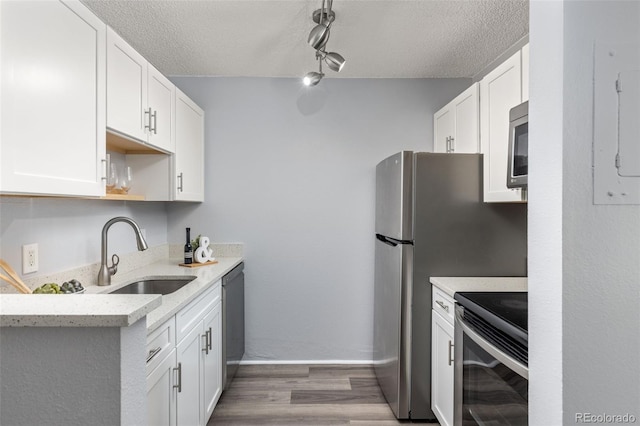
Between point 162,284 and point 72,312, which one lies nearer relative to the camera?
point 72,312

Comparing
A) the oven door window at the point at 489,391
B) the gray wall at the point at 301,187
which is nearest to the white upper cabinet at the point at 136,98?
the gray wall at the point at 301,187

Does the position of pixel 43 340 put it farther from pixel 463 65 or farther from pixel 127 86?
pixel 463 65

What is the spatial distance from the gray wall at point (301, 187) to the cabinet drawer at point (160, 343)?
1469mm

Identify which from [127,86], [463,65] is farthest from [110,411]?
[463,65]

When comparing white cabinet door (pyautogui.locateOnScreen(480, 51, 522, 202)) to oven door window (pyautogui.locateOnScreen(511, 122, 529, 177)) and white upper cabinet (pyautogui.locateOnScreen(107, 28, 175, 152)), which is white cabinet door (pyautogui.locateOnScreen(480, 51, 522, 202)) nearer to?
oven door window (pyautogui.locateOnScreen(511, 122, 529, 177))

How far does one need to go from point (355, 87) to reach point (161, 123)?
5.34ft

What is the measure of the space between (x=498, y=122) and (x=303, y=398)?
219 cm

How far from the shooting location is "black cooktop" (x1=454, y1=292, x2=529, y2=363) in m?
1.22

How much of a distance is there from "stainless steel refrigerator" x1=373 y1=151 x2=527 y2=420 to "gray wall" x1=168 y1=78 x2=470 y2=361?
863 mm

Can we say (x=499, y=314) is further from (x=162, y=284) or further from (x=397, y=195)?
(x=162, y=284)

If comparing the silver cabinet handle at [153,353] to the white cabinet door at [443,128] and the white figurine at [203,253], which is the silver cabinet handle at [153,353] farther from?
the white cabinet door at [443,128]

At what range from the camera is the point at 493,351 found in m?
1.37

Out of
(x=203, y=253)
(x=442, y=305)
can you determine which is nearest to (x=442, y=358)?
(x=442, y=305)

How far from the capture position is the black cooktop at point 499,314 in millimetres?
1224
